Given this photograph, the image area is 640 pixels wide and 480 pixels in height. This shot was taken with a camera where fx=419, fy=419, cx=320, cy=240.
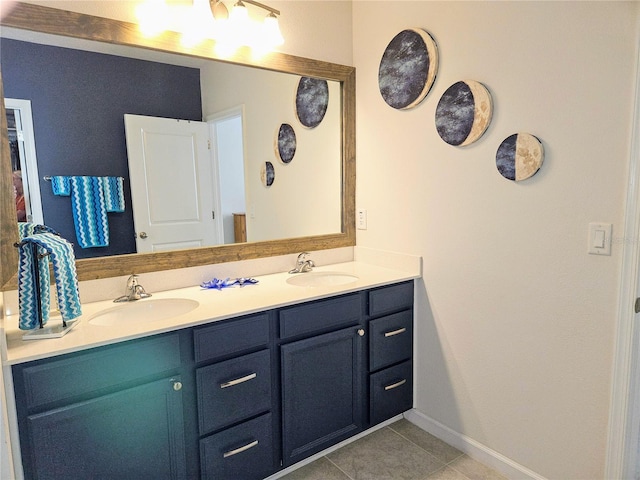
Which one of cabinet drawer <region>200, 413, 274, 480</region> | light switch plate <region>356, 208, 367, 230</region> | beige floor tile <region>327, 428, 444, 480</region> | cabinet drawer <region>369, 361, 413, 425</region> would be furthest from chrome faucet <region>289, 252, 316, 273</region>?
beige floor tile <region>327, 428, 444, 480</region>

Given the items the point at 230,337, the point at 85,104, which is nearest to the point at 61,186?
the point at 85,104

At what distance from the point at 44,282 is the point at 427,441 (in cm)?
188

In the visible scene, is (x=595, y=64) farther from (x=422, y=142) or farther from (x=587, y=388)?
(x=587, y=388)

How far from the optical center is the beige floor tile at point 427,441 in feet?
6.71

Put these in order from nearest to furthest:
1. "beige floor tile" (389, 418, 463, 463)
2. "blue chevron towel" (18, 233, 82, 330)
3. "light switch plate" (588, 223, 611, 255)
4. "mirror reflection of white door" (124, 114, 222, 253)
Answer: "blue chevron towel" (18, 233, 82, 330) < "light switch plate" (588, 223, 611, 255) < "mirror reflection of white door" (124, 114, 222, 253) < "beige floor tile" (389, 418, 463, 463)

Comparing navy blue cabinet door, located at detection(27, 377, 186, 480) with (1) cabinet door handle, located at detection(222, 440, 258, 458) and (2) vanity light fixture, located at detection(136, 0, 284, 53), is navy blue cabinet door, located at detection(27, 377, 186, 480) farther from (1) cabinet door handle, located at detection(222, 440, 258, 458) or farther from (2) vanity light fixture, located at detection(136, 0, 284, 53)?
(2) vanity light fixture, located at detection(136, 0, 284, 53)

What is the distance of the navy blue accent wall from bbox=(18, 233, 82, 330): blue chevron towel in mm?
321

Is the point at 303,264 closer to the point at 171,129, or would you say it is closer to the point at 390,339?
the point at 390,339

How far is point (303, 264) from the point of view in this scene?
233cm

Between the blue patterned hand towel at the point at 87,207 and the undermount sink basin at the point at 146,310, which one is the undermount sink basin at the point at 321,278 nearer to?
the undermount sink basin at the point at 146,310

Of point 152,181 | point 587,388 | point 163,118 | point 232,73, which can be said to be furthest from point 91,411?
point 587,388

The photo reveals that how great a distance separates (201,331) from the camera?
5.04ft

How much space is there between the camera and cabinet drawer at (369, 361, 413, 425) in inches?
84.2

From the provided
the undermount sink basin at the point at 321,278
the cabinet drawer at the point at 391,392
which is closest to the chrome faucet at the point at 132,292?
the undermount sink basin at the point at 321,278
